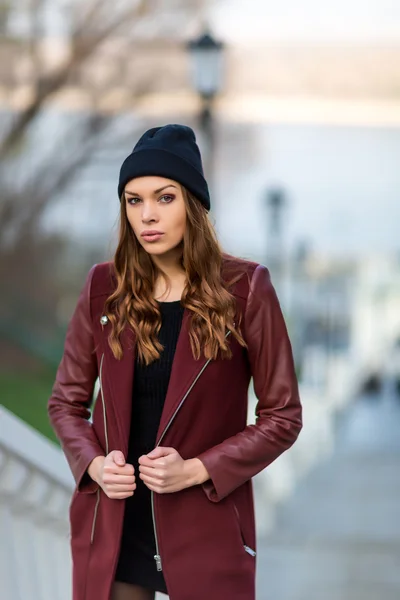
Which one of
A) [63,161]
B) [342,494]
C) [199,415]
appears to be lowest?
[342,494]

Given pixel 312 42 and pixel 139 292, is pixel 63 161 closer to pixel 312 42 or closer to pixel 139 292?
pixel 312 42

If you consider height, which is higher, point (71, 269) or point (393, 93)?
point (393, 93)

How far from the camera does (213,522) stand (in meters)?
2.17

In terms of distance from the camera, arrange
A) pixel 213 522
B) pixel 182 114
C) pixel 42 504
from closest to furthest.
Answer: pixel 213 522 → pixel 42 504 → pixel 182 114

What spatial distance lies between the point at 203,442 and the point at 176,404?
0.34 feet

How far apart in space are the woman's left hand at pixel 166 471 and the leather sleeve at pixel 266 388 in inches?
2.6

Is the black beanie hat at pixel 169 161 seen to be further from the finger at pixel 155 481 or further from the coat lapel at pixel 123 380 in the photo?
the finger at pixel 155 481

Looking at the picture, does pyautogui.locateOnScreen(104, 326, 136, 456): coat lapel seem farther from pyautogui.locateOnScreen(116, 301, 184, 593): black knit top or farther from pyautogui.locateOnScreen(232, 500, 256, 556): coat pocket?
pyautogui.locateOnScreen(232, 500, 256, 556): coat pocket

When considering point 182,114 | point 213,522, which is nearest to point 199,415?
point 213,522

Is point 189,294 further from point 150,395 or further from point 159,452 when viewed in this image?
point 159,452

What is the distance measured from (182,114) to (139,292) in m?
10.4

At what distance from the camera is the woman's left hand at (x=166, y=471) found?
2.08m

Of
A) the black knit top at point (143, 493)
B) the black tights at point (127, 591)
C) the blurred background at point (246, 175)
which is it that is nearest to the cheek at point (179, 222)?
the black knit top at point (143, 493)

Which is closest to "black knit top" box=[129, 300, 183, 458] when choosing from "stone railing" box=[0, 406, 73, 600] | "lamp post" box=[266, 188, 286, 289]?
"stone railing" box=[0, 406, 73, 600]
